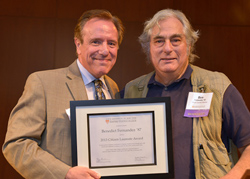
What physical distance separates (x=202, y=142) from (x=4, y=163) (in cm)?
314

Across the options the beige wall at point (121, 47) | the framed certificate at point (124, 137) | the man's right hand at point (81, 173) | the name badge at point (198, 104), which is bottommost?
the man's right hand at point (81, 173)

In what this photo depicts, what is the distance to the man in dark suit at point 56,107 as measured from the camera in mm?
1706

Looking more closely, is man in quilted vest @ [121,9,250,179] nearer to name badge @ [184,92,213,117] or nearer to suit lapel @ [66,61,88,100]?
name badge @ [184,92,213,117]

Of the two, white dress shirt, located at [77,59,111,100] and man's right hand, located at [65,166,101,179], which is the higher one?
white dress shirt, located at [77,59,111,100]

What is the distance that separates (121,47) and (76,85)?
7.76ft

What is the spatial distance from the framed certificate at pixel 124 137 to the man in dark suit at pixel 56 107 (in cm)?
12

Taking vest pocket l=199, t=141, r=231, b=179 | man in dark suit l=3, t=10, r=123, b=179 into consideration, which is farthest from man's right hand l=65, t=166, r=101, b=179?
vest pocket l=199, t=141, r=231, b=179

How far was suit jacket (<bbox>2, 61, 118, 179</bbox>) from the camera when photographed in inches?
67.1

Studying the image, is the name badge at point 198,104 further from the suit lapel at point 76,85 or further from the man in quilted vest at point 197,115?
the suit lapel at point 76,85

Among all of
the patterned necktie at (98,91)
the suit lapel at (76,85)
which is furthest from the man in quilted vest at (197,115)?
the suit lapel at (76,85)

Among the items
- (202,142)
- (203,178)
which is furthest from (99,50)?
(203,178)

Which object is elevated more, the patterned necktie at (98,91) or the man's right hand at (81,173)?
the patterned necktie at (98,91)

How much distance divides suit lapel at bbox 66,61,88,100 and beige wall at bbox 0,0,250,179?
6.99 feet

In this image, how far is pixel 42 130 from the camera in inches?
71.1
